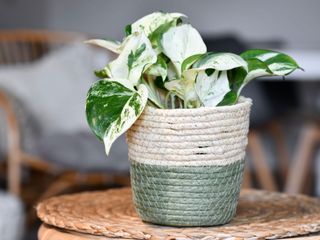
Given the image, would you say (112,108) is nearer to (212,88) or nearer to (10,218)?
(212,88)

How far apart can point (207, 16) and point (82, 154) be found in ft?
7.11

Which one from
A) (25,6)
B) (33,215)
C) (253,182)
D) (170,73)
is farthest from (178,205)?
(25,6)

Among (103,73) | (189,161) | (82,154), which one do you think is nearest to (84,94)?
(82,154)

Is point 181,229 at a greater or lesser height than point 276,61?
lesser

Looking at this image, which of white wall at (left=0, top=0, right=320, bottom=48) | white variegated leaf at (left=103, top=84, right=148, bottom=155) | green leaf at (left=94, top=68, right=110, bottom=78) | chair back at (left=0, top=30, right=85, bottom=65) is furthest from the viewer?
white wall at (left=0, top=0, right=320, bottom=48)

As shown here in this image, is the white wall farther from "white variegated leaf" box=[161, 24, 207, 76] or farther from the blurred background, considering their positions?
"white variegated leaf" box=[161, 24, 207, 76]

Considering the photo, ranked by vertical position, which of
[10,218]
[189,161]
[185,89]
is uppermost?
[185,89]

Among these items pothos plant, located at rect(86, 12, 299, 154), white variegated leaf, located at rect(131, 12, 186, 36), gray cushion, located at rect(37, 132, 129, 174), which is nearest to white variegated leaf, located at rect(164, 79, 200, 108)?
pothos plant, located at rect(86, 12, 299, 154)

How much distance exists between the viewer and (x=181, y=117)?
1209mm

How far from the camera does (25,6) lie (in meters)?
4.89

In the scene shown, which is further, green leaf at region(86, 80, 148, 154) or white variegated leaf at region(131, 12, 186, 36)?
white variegated leaf at region(131, 12, 186, 36)

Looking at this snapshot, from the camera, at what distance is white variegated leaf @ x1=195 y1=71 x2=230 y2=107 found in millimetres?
1239

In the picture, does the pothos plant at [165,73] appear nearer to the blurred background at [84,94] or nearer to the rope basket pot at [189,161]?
the rope basket pot at [189,161]

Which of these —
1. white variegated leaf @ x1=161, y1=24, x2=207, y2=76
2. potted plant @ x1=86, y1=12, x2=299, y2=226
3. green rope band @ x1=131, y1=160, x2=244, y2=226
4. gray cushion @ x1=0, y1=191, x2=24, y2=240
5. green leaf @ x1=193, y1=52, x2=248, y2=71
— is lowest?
gray cushion @ x1=0, y1=191, x2=24, y2=240
